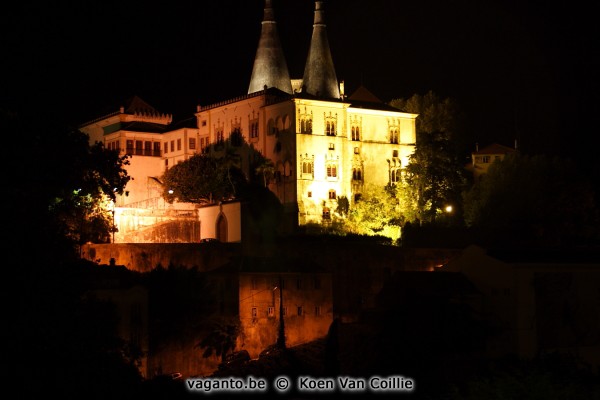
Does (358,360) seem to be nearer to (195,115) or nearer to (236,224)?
(236,224)

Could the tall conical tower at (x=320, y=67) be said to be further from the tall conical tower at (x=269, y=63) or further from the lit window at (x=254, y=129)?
the lit window at (x=254, y=129)

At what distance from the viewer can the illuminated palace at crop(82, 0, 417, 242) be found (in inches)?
3162

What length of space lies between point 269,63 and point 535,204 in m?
A: 23.4

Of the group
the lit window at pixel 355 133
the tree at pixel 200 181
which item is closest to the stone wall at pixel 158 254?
the tree at pixel 200 181

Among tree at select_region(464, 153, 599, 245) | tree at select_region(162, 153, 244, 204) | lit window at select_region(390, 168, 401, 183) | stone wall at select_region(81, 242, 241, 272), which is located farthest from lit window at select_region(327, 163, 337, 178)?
stone wall at select_region(81, 242, 241, 272)

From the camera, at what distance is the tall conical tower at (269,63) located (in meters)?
89.2

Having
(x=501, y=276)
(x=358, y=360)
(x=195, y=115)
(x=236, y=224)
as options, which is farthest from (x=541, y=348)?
(x=195, y=115)

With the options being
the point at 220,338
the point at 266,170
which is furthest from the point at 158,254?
the point at 266,170

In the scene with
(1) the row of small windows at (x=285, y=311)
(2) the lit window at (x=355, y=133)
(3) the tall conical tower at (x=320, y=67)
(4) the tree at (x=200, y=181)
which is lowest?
(1) the row of small windows at (x=285, y=311)

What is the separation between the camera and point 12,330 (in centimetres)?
2762

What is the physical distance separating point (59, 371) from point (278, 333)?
3281 cm

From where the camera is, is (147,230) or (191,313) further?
(147,230)

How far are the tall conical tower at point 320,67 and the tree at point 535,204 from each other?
42.0 feet

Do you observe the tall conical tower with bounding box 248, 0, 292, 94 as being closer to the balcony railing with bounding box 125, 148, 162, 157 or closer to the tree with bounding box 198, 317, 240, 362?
the balcony railing with bounding box 125, 148, 162, 157
